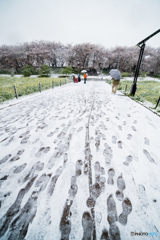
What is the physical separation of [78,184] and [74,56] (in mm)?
47769

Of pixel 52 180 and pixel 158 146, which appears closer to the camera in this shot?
pixel 52 180

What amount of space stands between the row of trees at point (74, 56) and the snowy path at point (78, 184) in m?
41.6

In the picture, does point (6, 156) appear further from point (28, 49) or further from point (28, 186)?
point (28, 49)

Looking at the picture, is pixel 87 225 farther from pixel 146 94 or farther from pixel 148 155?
pixel 146 94

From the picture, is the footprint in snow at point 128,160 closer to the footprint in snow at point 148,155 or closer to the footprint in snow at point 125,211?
the footprint in snow at point 148,155

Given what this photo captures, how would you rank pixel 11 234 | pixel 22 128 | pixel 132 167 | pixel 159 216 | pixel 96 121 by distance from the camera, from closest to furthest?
pixel 11 234, pixel 159 216, pixel 132 167, pixel 22 128, pixel 96 121

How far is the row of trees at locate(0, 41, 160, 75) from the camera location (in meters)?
37.4

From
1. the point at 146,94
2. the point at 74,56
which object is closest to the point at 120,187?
the point at 146,94

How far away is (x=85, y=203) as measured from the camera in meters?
1.41

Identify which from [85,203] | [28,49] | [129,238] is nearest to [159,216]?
[129,238]

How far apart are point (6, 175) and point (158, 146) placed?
10.9 feet

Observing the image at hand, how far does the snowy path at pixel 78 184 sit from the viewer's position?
1188 millimetres

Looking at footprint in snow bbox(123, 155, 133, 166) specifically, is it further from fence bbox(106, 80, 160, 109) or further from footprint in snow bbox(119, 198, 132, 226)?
fence bbox(106, 80, 160, 109)

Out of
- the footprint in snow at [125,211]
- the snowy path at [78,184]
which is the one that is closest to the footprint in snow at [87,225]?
the snowy path at [78,184]
